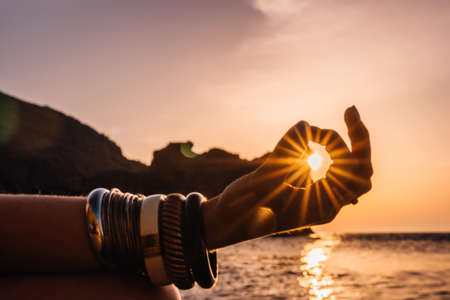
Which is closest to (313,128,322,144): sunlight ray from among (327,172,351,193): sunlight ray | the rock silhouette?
(327,172,351,193): sunlight ray

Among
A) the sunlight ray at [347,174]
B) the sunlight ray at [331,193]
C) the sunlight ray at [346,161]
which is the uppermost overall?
the sunlight ray at [346,161]

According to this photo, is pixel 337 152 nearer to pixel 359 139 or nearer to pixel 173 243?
pixel 359 139

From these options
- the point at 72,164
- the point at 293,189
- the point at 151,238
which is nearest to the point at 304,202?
the point at 293,189

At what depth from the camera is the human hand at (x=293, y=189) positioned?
1063mm

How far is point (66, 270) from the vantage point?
1073 millimetres

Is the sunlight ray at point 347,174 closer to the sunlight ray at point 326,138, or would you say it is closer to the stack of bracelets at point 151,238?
the sunlight ray at point 326,138

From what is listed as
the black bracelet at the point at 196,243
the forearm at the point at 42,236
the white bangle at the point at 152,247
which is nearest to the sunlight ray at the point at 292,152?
the black bracelet at the point at 196,243

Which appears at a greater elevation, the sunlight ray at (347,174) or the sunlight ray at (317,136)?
the sunlight ray at (317,136)

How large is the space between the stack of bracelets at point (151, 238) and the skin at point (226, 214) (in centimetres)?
4

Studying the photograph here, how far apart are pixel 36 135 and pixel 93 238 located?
7065 centimetres

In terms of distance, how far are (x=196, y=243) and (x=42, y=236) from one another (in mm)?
430

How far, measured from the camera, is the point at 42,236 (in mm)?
1062

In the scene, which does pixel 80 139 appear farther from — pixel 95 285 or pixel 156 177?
pixel 95 285

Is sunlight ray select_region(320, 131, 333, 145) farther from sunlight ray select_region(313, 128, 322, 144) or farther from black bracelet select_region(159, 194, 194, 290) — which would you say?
black bracelet select_region(159, 194, 194, 290)
